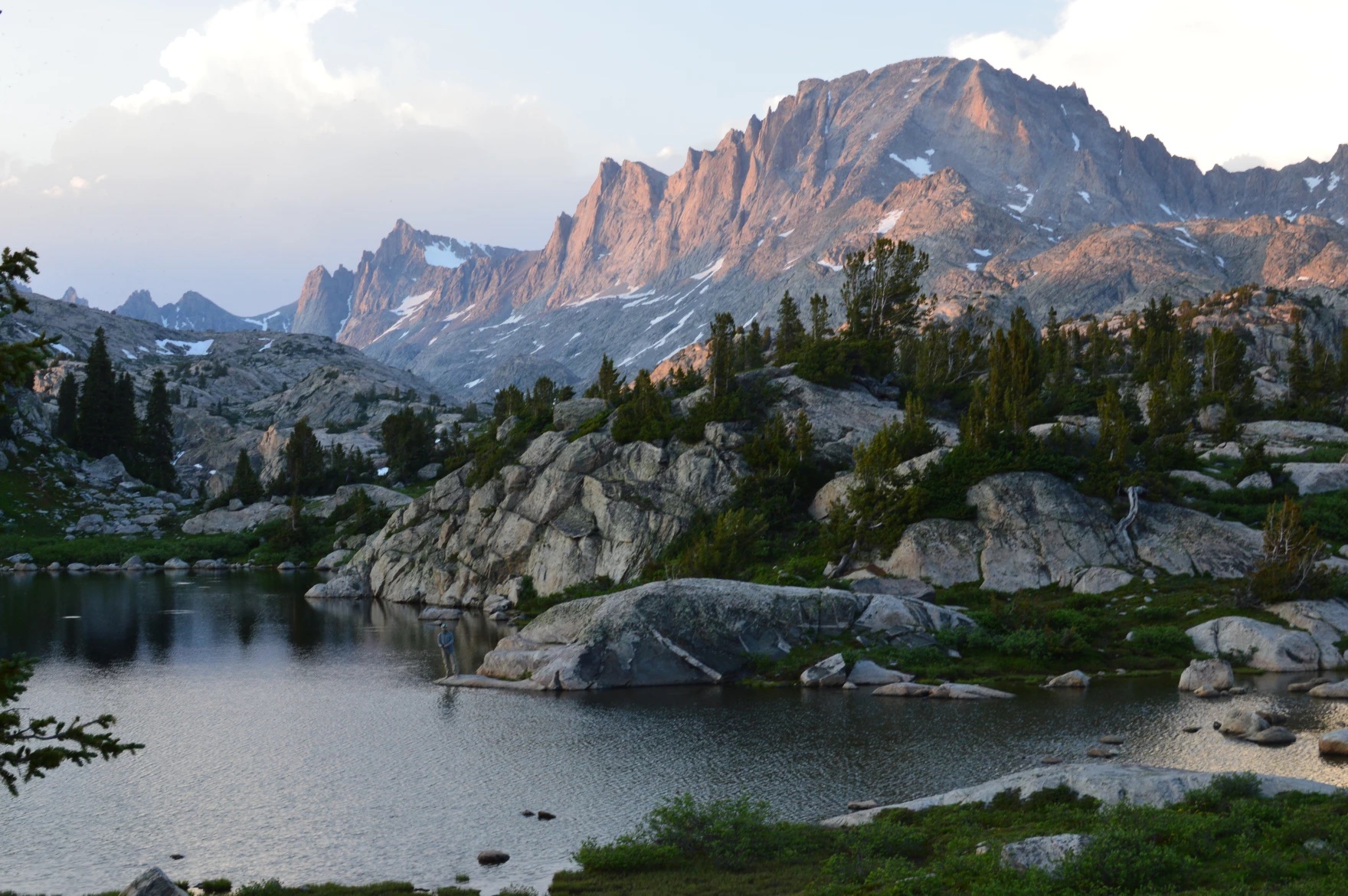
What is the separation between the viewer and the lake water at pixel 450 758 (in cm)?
2611

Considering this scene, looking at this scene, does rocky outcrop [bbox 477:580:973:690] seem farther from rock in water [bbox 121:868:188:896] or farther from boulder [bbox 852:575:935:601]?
rock in water [bbox 121:868:188:896]

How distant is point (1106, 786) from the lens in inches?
967

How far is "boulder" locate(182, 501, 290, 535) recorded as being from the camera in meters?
122

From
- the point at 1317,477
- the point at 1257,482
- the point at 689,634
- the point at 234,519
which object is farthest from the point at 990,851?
the point at 234,519

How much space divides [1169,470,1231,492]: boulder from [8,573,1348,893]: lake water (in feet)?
74.4

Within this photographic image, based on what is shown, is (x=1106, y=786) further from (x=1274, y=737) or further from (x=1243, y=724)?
(x=1243, y=724)

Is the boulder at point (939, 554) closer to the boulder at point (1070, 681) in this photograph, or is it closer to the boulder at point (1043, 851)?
the boulder at point (1070, 681)

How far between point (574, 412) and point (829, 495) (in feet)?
90.4

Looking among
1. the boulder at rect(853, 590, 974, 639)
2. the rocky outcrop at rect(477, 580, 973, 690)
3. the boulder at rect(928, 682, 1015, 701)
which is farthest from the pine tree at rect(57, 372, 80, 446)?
the boulder at rect(928, 682, 1015, 701)

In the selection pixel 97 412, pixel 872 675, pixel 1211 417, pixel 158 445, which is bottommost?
pixel 872 675

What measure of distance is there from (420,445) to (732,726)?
108664mm

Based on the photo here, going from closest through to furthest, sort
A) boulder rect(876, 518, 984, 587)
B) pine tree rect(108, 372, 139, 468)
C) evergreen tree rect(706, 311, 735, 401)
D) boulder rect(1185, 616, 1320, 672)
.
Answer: boulder rect(1185, 616, 1320, 672) → boulder rect(876, 518, 984, 587) → evergreen tree rect(706, 311, 735, 401) → pine tree rect(108, 372, 139, 468)

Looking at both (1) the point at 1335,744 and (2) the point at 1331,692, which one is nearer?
(1) the point at 1335,744

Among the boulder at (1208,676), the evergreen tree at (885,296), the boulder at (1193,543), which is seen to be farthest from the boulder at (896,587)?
the evergreen tree at (885,296)
